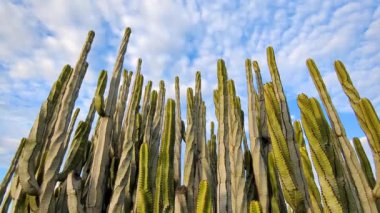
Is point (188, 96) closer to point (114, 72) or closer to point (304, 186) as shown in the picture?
point (114, 72)

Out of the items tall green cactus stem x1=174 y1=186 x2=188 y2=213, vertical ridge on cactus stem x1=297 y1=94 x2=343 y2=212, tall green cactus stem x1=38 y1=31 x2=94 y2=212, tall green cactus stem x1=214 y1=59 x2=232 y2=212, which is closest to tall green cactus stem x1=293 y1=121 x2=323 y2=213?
vertical ridge on cactus stem x1=297 y1=94 x2=343 y2=212

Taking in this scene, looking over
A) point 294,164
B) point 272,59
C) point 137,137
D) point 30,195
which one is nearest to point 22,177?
point 30,195

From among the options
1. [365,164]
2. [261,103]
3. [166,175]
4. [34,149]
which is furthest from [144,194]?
[365,164]

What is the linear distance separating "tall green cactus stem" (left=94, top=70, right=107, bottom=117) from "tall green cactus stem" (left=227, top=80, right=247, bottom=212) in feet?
3.45

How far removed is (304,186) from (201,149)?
40.8 inches

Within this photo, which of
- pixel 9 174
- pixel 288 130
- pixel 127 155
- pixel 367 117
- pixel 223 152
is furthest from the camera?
pixel 9 174

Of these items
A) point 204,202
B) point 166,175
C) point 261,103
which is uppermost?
point 261,103

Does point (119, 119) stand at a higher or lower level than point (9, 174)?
higher

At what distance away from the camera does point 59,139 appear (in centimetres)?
236

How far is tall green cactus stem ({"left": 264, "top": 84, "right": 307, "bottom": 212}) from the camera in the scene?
1688 millimetres

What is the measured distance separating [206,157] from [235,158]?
0.49 m

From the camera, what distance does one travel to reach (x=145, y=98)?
3.37 metres

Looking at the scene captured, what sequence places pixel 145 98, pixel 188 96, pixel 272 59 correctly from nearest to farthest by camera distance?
pixel 272 59 → pixel 188 96 → pixel 145 98

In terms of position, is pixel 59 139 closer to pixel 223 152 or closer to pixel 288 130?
pixel 223 152
